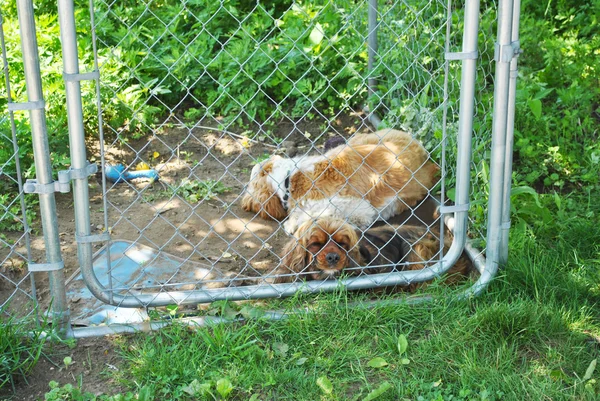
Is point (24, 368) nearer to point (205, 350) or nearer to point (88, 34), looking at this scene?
point (205, 350)

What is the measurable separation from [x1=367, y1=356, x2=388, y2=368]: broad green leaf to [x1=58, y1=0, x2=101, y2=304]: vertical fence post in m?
1.32

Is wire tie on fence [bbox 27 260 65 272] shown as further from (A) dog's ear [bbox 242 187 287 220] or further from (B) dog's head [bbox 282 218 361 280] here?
(A) dog's ear [bbox 242 187 287 220]

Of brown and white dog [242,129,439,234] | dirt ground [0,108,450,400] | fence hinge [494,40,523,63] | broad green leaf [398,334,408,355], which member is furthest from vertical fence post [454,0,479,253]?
brown and white dog [242,129,439,234]

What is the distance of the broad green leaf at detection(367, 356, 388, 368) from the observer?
10.4 feet

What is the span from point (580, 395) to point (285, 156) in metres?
3.34

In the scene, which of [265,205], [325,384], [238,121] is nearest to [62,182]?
[325,384]

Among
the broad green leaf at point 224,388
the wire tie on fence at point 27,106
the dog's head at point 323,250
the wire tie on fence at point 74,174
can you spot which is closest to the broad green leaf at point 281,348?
the broad green leaf at point 224,388

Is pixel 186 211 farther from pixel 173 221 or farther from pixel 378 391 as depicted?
pixel 378 391

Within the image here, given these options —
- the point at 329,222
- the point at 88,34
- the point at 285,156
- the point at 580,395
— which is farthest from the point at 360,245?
the point at 88,34

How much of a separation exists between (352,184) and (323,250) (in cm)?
115

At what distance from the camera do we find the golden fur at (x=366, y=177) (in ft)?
16.3

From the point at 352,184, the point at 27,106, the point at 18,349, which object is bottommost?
the point at 18,349

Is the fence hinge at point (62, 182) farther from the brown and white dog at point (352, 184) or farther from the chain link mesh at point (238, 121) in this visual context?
the brown and white dog at point (352, 184)

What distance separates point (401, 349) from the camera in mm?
3256
